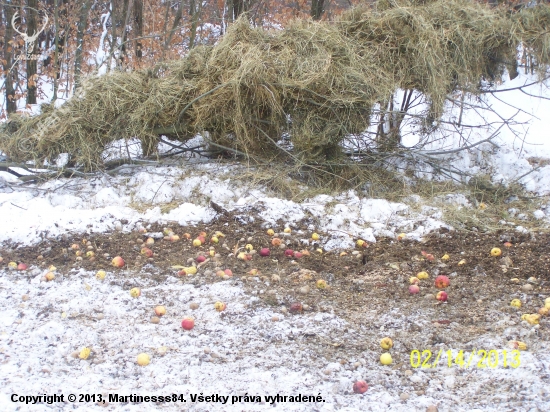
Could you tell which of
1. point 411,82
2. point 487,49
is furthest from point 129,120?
point 487,49

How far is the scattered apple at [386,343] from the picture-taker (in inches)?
113

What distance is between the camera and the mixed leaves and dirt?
8.80ft

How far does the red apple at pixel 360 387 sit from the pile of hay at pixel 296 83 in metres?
3.49

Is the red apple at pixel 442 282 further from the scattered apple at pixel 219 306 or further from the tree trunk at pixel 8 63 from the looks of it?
the tree trunk at pixel 8 63

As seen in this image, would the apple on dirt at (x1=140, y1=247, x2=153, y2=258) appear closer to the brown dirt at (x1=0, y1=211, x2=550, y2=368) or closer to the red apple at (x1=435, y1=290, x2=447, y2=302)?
the brown dirt at (x1=0, y1=211, x2=550, y2=368)

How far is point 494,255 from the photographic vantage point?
409 cm

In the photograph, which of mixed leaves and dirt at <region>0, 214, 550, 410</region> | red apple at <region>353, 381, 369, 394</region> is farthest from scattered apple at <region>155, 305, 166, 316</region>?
red apple at <region>353, 381, 369, 394</region>

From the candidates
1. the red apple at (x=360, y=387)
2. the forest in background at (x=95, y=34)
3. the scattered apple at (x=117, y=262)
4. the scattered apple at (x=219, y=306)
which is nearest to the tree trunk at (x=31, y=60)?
the forest in background at (x=95, y=34)

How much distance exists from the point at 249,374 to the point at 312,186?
328 cm

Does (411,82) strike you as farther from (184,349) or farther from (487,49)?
(184,349)

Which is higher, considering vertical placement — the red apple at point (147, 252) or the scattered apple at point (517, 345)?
the red apple at point (147, 252)

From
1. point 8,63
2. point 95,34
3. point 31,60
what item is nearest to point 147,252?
point 31,60

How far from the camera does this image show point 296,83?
555 cm

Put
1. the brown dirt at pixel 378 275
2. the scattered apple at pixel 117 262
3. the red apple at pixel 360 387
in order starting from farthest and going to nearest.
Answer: the scattered apple at pixel 117 262, the brown dirt at pixel 378 275, the red apple at pixel 360 387
